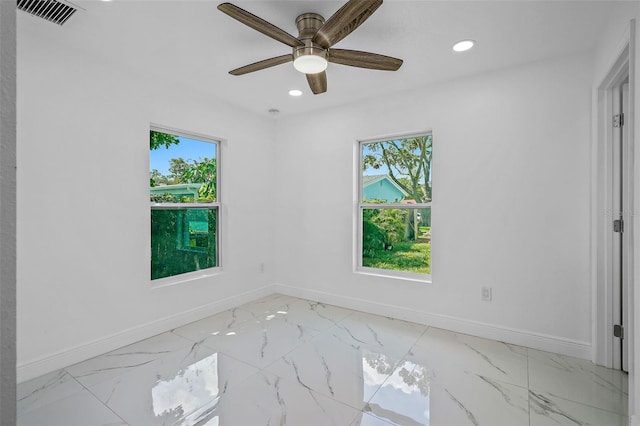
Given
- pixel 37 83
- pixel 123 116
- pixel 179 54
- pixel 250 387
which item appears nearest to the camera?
pixel 250 387

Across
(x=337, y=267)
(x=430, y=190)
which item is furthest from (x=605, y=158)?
(x=337, y=267)

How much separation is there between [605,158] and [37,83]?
4224 millimetres

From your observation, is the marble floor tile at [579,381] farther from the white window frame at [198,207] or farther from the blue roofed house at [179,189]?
the blue roofed house at [179,189]

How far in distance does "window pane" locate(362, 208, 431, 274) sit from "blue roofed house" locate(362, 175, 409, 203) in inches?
5.8

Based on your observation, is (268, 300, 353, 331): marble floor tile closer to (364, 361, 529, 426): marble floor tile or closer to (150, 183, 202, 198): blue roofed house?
(364, 361, 529, 426): marble floor tile

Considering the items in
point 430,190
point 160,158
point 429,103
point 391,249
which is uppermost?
point 429,103

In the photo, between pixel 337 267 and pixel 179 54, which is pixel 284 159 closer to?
pixel 337 267

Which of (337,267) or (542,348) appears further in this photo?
(337,267)

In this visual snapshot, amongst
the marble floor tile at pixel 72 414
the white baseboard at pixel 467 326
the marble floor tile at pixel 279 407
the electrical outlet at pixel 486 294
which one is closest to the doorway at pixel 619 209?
the white baseboard at pixel 467 326

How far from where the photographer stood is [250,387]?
2.16 m

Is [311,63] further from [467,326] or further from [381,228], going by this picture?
[467,326]

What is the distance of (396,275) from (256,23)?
9.25 ft

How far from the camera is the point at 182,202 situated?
3439mm

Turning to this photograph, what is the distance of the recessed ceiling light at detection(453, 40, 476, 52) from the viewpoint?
2.44 m
